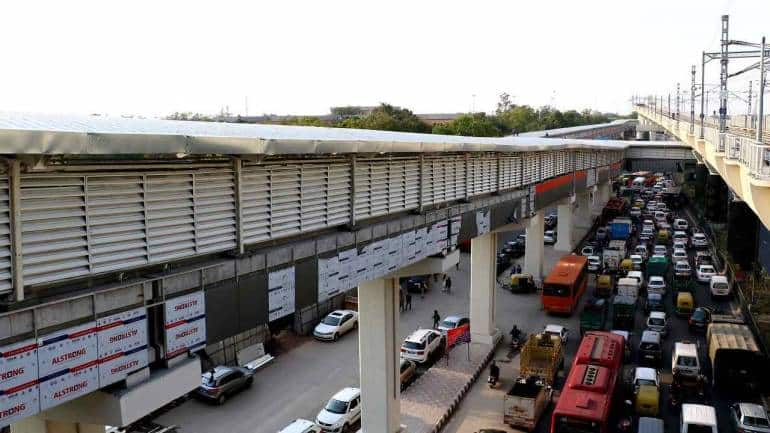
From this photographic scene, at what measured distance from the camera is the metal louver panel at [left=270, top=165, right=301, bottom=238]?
28.5 ft

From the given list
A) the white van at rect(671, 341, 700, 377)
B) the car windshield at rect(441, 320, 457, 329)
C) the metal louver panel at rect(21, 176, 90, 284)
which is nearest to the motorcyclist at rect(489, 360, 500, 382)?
the car windshield at rect(441, 320, 457, 329)

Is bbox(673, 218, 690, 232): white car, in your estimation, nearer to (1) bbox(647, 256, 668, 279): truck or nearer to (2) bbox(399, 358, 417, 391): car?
(1) bbox(647, 256, 668, 279): truck

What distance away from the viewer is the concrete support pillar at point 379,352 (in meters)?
13.4

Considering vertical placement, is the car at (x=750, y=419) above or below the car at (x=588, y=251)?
below

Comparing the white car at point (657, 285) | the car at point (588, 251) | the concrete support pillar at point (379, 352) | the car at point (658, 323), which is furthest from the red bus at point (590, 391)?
the car at point (588, 251)

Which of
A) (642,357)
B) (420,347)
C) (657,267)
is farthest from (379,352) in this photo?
(657,267)

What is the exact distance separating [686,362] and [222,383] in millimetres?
11915

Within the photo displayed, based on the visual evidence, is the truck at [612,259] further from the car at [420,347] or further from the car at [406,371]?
the car at [406,371]

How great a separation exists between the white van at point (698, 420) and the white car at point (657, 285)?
40.7 feet

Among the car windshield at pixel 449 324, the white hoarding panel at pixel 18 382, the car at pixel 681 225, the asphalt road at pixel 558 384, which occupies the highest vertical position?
the white hoarding panel at pixel 18 382

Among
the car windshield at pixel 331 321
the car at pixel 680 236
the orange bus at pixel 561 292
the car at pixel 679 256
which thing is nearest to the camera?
the car windshield at pixel 331 321

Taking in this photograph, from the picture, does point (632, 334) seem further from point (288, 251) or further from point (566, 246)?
point (288, 251)

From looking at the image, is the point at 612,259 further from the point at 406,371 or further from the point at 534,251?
the point at 406,371

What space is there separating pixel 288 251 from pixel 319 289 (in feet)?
3.10
